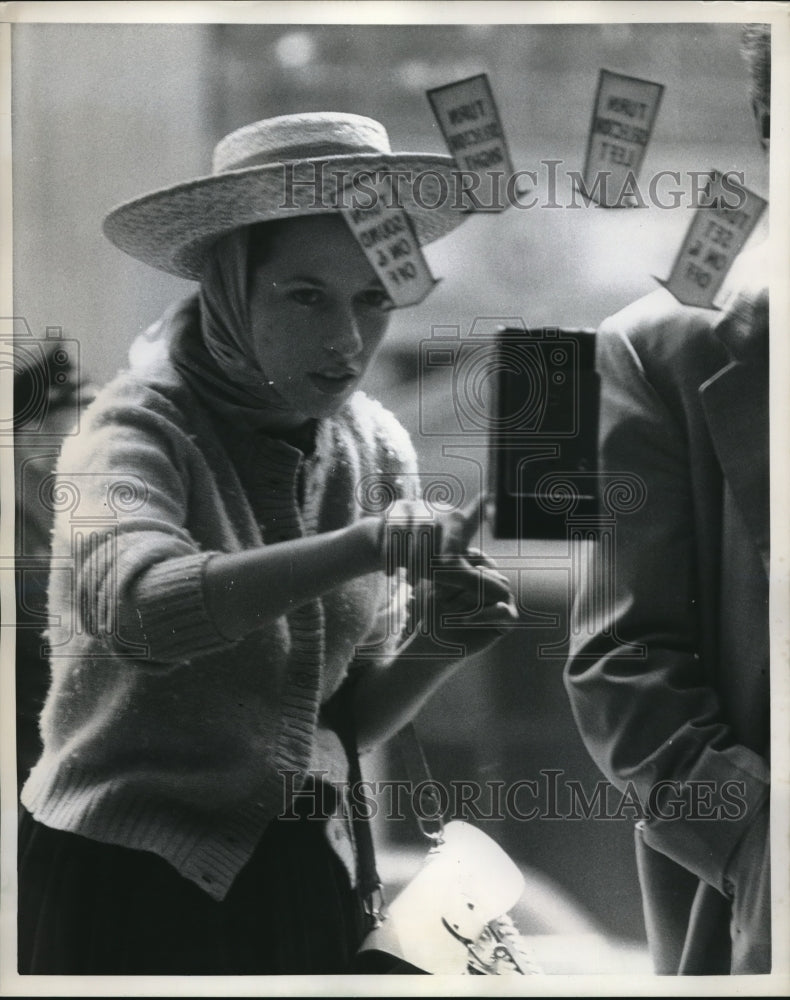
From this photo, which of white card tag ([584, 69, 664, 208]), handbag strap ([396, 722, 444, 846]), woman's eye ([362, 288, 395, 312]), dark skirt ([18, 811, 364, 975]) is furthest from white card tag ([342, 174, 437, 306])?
dark skirt ([18, 811, 364, 975])

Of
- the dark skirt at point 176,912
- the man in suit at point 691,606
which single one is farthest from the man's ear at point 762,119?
the dark skirt at point 176,912

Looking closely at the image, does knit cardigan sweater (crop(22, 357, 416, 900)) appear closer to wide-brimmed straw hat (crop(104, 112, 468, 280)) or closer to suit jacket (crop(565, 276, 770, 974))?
wide-brimmed straw hat (crop(104, 112, 468, 280))

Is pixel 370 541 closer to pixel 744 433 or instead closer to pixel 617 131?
pixel 744 433

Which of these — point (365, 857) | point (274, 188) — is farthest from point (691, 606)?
point (274, 188)

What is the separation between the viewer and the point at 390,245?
2752 mm

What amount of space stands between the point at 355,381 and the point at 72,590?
735 mm

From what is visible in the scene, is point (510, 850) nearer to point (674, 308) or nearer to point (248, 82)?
point (674, 308)

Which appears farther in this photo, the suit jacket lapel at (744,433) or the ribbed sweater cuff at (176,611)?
the suit jacket lapel at (744,433)

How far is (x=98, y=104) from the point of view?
277cm

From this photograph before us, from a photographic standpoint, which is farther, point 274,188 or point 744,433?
point 744,433

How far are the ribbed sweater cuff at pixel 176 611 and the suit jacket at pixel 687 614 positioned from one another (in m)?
0.78

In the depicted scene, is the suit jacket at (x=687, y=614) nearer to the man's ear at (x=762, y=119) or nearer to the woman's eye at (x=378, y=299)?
the man's ear at (x=762, y=119)

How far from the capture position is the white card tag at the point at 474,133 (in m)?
2.75

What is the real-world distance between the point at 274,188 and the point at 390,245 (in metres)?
0.26
